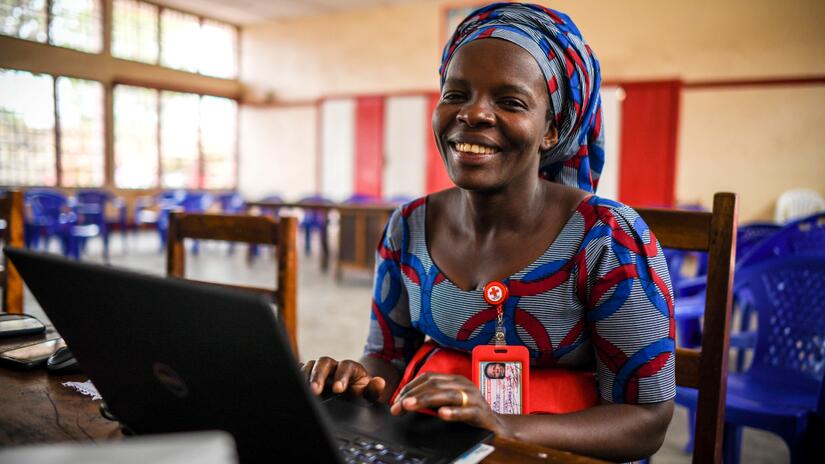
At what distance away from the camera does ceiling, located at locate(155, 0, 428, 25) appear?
919 cm

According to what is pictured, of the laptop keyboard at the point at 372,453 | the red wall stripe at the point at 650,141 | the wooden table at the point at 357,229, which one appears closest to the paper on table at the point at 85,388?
the laptop keyboard at the point at 372,453

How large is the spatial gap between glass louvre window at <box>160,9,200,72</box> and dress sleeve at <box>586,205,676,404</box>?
34.5 feet

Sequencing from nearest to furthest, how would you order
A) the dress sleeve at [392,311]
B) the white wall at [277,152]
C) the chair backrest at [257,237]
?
the dress sleeve at [392,311], the chair backrest at [257,237], the white wall at [277,152]

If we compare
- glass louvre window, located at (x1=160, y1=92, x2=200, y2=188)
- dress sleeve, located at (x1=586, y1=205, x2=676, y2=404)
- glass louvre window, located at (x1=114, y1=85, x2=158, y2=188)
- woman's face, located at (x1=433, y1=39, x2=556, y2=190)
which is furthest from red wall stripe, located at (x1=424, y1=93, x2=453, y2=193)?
dress sleeve, located at (x1=586, y1=205, x2=676, y2=404)

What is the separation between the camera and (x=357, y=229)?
19.5ft

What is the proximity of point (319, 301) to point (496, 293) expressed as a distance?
427 centimetres

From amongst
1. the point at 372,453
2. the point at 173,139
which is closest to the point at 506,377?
the point at 372,453

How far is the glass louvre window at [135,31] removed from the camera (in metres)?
9.48

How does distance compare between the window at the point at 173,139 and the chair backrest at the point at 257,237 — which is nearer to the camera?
the chair backrest at the point at 257,237

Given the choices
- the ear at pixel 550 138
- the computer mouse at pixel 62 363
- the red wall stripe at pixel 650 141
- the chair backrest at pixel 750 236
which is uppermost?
the red wall stripe at pixel 650 141

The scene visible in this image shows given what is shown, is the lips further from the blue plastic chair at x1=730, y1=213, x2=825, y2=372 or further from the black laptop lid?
the blue plastic chair at x1=730, y1=213, x2=825, y2=372

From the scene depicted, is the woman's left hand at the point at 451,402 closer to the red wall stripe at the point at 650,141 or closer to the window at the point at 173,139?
the red wall stripe at the point at 650,141

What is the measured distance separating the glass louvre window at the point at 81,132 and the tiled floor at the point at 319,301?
3.93 ft

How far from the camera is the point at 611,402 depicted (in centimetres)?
92
